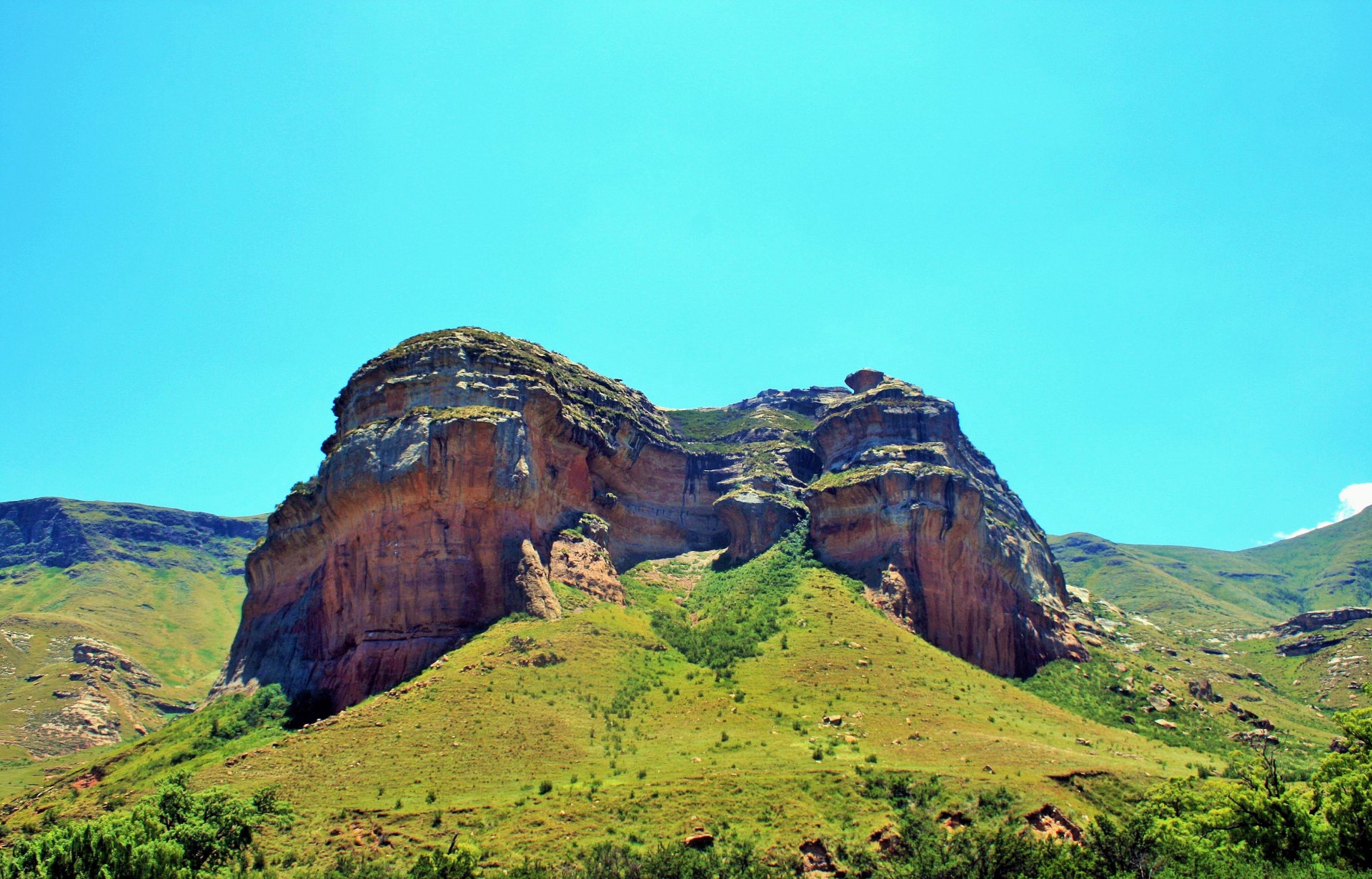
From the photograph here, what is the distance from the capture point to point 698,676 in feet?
158

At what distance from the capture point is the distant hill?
420ft

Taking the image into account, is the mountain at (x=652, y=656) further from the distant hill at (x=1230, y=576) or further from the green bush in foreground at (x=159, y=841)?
the distant hill at (x=1230, y=576)

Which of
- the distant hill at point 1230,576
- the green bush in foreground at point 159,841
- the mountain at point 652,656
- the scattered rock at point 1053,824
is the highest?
the distant hill at point 1230,576

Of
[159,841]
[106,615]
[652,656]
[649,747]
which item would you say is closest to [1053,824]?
[649,747]

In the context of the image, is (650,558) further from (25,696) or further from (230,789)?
(25,696)

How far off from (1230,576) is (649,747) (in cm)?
17186

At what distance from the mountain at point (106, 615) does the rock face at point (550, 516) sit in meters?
23.5

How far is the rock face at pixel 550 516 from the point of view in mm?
51031

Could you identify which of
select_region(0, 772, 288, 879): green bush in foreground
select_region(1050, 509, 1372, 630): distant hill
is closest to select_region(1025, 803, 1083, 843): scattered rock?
select_region(0, 772, 288, 879): green bush in foreground

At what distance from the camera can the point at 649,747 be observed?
38375 millimetres

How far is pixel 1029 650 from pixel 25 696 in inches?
3515

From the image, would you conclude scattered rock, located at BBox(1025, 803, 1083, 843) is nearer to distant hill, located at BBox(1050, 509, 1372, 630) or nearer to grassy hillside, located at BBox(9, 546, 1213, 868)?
grassy hillside, located at BBox(9, 546, 1213, 868)

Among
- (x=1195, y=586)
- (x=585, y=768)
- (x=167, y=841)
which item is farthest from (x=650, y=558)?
(x=1195, y=586)

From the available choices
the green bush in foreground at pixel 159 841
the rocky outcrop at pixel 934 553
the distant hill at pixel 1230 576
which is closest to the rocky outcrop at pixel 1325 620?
the distant hill at pixel 1230 576
